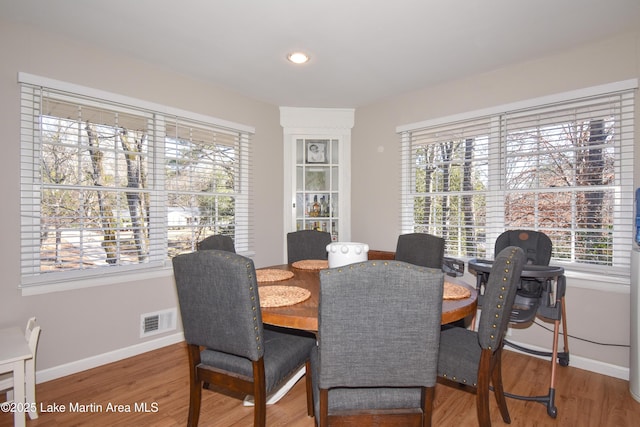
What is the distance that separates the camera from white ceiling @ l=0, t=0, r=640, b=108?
2.04m

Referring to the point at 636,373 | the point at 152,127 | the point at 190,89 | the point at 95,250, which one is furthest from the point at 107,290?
the point at 636,373

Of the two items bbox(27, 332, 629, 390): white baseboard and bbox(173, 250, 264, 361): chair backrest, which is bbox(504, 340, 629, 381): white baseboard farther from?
bbox(173, 250, 264, 361): chair backrest

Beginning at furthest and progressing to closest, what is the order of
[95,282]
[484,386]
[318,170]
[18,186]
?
[318,170] → [95,282] → [18,186] → [484,386]

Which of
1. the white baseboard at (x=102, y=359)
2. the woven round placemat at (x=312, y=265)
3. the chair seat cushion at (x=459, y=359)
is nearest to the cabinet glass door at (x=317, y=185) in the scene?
the woven round placemat at (x=312, y=265)

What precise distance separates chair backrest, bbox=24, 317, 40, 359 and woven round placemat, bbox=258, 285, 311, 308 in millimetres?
1391

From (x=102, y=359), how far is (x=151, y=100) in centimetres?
216

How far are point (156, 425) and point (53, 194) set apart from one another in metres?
1.77

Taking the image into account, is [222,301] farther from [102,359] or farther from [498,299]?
[102,359]

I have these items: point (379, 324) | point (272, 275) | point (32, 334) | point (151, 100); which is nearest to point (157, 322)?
point (32, 334)

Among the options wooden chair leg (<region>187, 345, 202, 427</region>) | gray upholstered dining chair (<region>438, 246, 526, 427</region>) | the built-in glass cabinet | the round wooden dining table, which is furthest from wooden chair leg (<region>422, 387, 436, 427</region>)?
the built-in glass cabinet

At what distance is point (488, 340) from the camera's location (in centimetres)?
156

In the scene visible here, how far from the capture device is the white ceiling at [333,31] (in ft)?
6.71

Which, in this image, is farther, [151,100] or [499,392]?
[151,100]

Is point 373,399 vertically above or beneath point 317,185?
beneath
